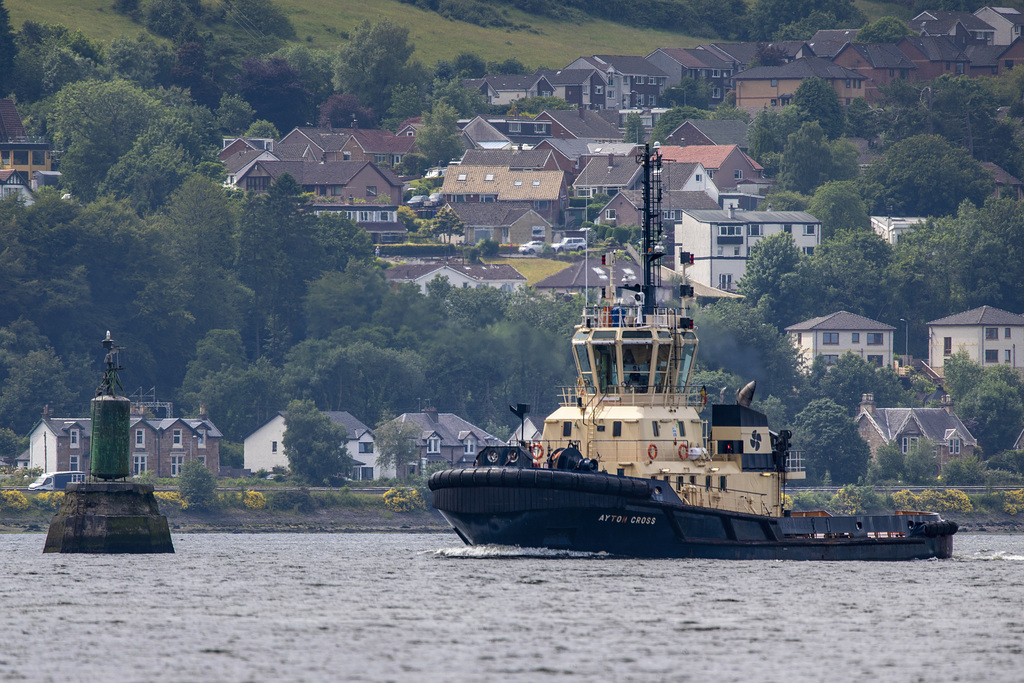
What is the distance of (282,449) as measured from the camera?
14238 centimetres

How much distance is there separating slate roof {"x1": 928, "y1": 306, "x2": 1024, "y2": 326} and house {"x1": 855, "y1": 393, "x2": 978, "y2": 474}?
73.6 feet

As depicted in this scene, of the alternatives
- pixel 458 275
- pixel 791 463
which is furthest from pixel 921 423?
pixel 791 463

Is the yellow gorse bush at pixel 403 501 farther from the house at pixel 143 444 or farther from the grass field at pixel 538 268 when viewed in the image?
the grass field at pixel 538 268

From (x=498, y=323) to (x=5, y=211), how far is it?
38743 mm

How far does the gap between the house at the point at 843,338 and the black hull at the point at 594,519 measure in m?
111

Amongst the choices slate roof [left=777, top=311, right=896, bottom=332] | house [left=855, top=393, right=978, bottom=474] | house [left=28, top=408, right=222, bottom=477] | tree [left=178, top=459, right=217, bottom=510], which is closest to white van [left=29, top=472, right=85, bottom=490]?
house [left=28, top=408, right=222, bottom=477]

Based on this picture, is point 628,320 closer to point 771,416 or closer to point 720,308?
point 771,416

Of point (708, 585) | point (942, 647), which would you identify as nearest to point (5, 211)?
point (708, 585)

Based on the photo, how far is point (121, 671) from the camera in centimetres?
4497

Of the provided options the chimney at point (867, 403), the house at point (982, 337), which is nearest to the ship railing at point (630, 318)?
the chimney at point (867, 403)

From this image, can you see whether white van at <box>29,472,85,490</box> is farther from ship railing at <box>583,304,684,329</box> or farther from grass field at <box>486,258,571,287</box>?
grass field at <box>486,258,571,287</box>

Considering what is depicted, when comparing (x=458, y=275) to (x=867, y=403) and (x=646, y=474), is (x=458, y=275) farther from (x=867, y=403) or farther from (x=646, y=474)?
(x=646, y=474)

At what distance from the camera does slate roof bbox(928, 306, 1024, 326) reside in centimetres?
17812

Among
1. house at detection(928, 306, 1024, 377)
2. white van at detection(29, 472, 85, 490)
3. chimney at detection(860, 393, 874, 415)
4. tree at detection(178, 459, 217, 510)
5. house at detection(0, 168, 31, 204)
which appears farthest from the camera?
house at detection(0, 168, 31, 204)
